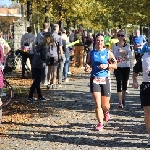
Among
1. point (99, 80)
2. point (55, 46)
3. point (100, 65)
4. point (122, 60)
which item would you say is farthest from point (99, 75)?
point (55, 46)

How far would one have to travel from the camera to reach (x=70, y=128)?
9.07 metres

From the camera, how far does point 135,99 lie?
12.8m

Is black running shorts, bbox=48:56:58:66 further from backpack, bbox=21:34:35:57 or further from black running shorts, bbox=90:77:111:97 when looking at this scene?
black running shorts, bbox=90:77:111:97

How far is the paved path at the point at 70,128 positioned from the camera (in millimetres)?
7766

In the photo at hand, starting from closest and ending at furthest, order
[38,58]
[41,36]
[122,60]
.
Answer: [122,60], [38,58], [41,36]

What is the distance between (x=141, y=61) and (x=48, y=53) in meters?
6.37

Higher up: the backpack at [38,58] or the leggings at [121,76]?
the backpack at [38,58]

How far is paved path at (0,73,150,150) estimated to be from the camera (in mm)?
7766

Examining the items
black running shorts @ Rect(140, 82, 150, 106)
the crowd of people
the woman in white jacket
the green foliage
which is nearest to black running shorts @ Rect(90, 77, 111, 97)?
the crowd of people

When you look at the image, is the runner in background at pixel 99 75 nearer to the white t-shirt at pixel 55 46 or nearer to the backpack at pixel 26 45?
the white t-shirt at pixel 55 46

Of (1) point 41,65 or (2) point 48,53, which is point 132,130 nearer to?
(1) point 41,65

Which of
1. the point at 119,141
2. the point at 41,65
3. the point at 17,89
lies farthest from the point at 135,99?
the point at 119,141

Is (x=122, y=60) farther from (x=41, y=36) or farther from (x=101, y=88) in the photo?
(x=41, y=36)

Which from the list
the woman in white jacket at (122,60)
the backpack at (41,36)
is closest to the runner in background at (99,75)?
the woman in white jacket at (122,60)
